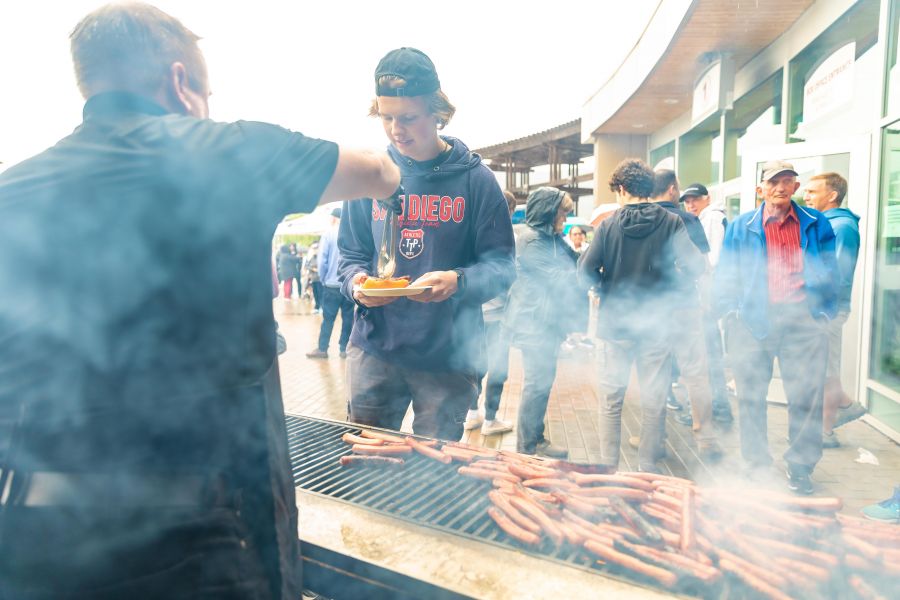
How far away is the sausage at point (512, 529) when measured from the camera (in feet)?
5.05

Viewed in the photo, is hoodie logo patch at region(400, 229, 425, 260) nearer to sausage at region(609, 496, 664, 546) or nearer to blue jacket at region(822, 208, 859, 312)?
sausage at region(609, 496, 664, 546)

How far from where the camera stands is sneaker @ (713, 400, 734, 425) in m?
5.29

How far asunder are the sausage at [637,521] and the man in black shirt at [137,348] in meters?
0.95

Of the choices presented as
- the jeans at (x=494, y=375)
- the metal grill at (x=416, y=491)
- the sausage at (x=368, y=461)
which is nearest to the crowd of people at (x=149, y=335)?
the metal grill at (x=416, y=491)

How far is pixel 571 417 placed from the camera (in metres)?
5.53

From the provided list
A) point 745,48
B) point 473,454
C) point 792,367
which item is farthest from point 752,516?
point 745,48

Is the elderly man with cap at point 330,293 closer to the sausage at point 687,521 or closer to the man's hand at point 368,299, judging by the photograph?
the man's hand at point 368,299

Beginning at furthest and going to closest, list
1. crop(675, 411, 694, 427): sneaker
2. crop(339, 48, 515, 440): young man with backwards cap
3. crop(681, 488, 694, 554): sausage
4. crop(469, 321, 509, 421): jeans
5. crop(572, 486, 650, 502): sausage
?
crop(675, 411, 694, 427): sneaker → crop(469, 321, 509, 421): jeans → crop(339, 48, 515, 440): young man with backwards cap → crop(572, 486, 650, 502): sausage → crop(681, 488, 694, 554): sausage

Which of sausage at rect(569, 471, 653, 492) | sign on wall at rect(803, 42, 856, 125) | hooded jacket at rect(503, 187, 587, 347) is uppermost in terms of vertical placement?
sign on wall at rect(803, 42, 856, 125)

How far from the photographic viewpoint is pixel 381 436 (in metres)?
2.29

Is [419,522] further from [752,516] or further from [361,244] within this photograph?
[361,244]

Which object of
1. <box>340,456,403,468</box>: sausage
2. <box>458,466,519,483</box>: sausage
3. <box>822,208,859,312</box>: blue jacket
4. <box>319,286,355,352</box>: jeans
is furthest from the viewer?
<box>319,286,355,352</box>: jeans

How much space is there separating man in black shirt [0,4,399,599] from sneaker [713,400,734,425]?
501 centimetres

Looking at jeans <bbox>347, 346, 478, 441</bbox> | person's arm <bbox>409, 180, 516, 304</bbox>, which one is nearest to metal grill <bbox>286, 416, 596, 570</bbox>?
jeans <bbox>347, 346, 478, 441</bbox>
